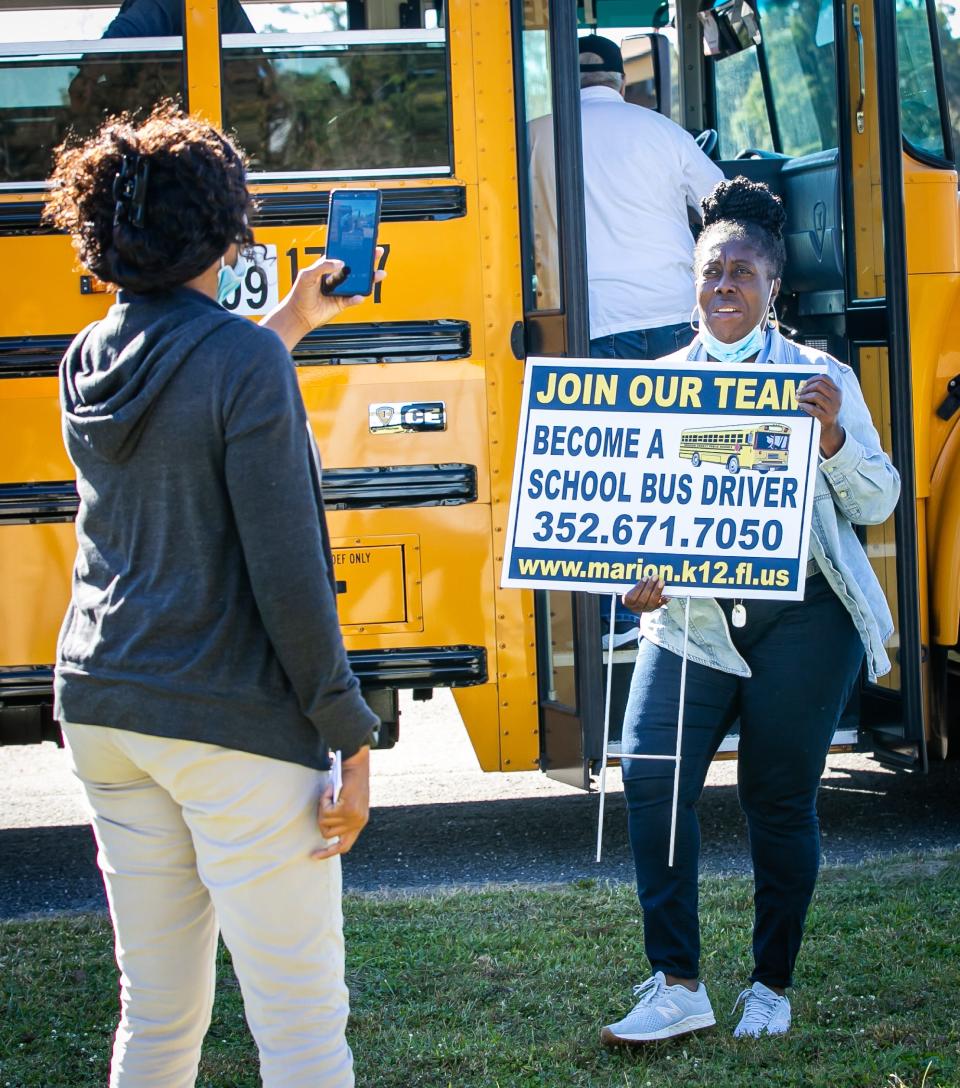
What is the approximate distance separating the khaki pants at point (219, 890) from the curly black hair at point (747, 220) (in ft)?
5.56

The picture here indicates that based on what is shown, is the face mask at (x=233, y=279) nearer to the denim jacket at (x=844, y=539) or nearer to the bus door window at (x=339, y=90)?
the bus door window at (x=339, y=90)

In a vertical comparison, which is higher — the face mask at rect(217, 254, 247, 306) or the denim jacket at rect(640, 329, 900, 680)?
the face mask at rect(217, 254, 247, 306)

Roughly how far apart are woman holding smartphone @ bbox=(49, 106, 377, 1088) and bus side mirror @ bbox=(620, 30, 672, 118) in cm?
362

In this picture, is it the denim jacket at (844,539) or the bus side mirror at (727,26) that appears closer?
the denim jacket at (844,539)

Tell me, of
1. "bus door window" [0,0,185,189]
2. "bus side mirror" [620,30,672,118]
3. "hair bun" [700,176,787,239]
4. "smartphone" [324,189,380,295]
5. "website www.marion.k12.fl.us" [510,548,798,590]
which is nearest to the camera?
"smartphone" [324,189,380,295]

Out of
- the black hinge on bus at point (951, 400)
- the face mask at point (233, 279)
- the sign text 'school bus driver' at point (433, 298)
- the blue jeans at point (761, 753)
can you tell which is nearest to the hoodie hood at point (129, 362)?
the blue jeans at point (761, 753)

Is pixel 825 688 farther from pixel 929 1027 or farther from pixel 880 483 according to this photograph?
pixel 929 1027

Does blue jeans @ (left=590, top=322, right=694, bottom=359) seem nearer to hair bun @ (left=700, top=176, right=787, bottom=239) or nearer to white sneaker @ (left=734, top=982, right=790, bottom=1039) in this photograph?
hair bun @ (left=700, top=176, right=787, bottom=239)

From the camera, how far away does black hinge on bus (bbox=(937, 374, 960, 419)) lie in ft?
14.9

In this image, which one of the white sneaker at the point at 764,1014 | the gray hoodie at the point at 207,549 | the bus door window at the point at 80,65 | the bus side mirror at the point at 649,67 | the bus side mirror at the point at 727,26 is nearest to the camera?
the gray hoodie at the point at 207,549

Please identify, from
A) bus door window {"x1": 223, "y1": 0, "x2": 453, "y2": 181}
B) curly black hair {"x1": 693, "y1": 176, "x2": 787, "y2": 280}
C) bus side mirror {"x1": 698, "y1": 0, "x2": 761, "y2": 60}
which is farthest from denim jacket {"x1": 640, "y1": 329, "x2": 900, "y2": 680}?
bus side mirror {"x1": 698, "y1": 0, "x2": 761, "y2": 60}

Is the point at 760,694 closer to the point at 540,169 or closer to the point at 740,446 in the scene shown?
the point at 740,446

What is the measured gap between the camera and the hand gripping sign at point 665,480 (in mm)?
3076

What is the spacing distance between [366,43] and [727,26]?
220 centimetres
